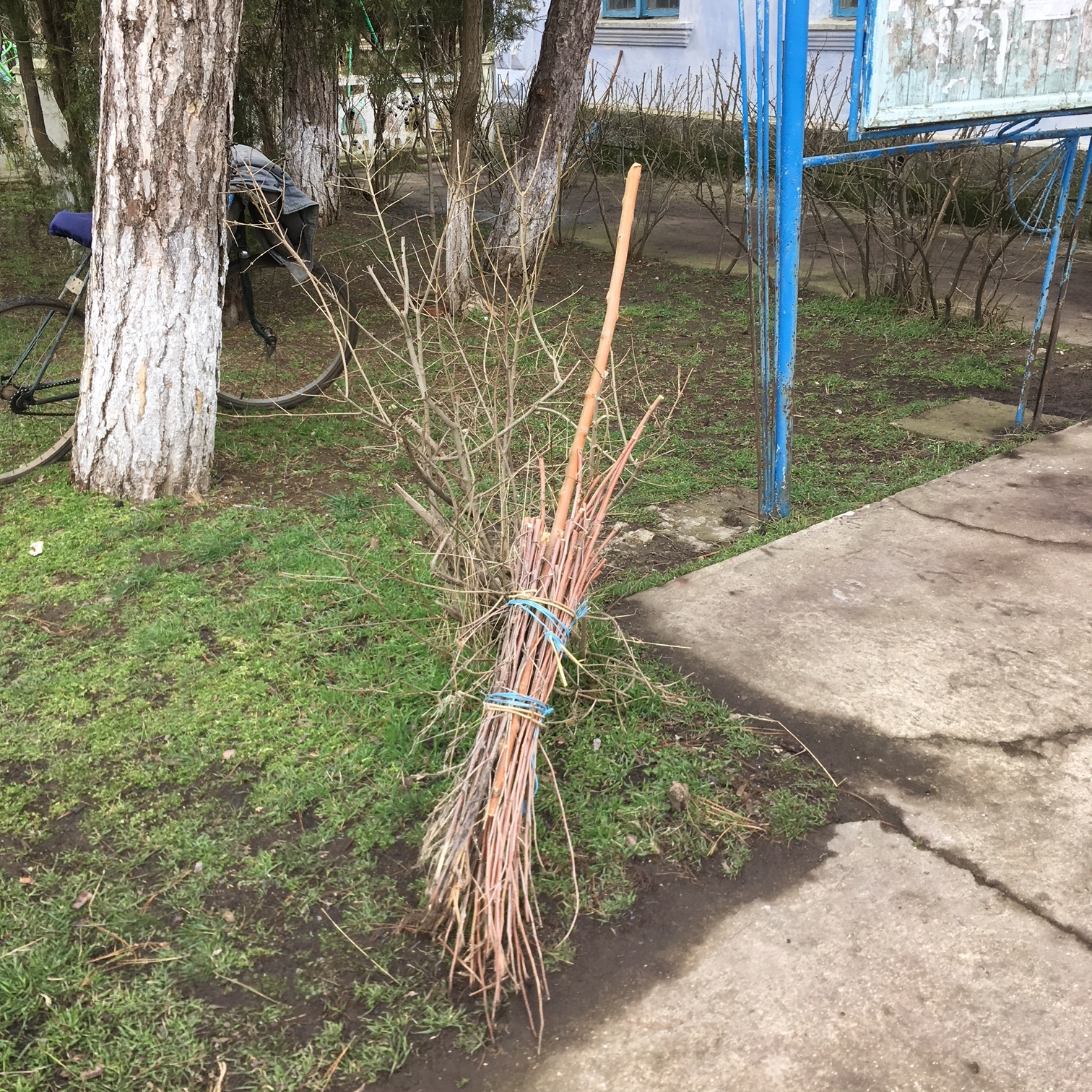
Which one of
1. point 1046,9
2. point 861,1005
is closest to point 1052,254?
point 1046,9

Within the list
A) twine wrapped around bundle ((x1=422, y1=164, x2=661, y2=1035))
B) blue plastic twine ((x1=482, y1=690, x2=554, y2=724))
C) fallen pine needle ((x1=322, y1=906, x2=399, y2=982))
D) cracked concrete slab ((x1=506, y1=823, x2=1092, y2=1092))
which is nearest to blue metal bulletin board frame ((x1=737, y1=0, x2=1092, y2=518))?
twine wrapped around bundle ((x1=422, y1=164, x2=661, y2=1035))

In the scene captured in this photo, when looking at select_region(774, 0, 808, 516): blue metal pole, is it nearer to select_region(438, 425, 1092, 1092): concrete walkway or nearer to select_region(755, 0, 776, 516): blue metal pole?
select_region(755, 0, 776, 516): blue metal pole

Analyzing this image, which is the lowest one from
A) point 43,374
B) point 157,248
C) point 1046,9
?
point 43,374

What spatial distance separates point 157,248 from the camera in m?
4.34

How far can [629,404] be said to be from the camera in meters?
6.11

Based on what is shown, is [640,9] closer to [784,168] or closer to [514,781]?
[784,168]

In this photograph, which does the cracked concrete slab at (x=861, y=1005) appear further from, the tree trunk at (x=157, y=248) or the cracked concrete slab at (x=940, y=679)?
the tree trunk at (x=157, y=248)

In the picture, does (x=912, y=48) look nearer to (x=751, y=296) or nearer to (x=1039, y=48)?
(x=1039, y=48)

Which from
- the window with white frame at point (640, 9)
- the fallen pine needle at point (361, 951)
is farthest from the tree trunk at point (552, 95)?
the window with white frame at point (640, 9)

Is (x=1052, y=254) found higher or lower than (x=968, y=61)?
lower

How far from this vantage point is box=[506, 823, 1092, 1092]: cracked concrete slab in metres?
2.11

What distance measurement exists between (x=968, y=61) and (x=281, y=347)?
4333 mm

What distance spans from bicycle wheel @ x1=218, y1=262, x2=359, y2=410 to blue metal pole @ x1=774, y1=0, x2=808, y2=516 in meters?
2.13

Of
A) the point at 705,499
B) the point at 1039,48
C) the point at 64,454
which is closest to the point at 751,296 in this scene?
the point at 705,499
